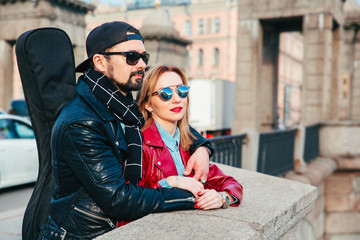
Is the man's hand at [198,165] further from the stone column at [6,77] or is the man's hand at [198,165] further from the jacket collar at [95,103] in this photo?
the stone column at [6,77]

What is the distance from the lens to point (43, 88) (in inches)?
105

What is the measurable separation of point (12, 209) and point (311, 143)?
8560mm

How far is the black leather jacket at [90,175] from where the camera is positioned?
2.22 m

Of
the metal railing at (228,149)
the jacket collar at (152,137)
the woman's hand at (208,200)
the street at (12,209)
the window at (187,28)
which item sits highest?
the window at (187,28)

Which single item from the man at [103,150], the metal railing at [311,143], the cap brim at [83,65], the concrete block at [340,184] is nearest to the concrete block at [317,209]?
the concrete block at [340,184]

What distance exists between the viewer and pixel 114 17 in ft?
207

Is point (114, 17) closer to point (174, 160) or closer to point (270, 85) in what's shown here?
point (270, 85)

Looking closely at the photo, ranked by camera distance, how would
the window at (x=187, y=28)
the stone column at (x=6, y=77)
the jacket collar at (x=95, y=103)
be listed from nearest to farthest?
the jacket collar at (x=95, y=103), the stone column at (x=6, y=77), the window at (x=187, y=28)

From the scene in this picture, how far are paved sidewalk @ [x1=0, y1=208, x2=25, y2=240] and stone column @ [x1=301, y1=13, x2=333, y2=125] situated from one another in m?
10.2

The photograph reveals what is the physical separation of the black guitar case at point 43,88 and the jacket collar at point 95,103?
0.93ft

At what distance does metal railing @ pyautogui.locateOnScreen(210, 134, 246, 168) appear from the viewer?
6.89 m

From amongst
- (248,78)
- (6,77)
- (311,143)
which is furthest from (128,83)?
(6,77)

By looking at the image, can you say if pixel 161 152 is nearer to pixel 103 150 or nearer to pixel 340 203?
pixel 103 150

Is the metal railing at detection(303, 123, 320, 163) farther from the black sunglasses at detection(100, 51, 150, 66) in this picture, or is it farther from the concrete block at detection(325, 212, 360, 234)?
the black sunglasses at detection(100, 51, 150, 66)
